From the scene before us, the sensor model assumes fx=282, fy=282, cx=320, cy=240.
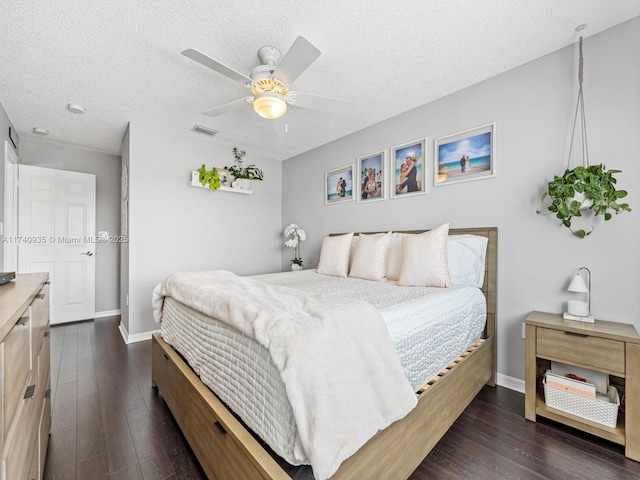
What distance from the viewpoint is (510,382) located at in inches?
89.7

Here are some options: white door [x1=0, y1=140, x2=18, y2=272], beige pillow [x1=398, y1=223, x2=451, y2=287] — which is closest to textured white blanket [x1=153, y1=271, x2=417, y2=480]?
beige pillow [x1=398, y1=223, x2=451, y2=287]

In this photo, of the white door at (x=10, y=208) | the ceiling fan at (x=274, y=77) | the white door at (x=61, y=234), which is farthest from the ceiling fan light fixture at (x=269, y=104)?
the white door at (x=61, y=234)

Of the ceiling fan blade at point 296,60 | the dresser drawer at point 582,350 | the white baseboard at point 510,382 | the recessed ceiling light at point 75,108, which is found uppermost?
the recessed ceiling light at point 75,108

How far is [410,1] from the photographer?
64.7 inches

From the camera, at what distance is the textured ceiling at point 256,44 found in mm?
1701

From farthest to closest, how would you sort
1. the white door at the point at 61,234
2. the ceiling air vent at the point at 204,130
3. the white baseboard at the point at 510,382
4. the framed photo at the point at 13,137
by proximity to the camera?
the white door at the point at 61,234 < the ceiling air vent at the point at 204,130 < the framed photo at the point at 13,137 < the white baseboard at the point at 510,382

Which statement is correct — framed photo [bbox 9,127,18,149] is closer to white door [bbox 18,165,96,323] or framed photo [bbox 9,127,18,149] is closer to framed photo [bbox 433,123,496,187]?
white door [bbox 18,165,96,323]

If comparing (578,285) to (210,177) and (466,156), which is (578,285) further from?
(210,177)

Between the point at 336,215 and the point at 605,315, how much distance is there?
274 centimetres

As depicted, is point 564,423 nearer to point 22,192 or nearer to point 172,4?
point 172,4

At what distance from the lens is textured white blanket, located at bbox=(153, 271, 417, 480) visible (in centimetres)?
87

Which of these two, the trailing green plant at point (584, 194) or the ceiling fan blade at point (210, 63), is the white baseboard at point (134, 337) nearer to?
the ceiling fan blade at point (210, 63)

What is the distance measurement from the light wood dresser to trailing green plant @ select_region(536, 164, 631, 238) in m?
2.75

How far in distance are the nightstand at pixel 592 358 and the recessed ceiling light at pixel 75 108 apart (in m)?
4.43
